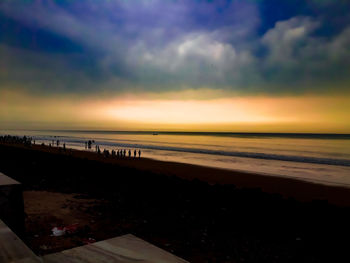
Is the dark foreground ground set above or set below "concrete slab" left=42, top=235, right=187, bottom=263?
below

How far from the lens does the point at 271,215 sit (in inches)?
240

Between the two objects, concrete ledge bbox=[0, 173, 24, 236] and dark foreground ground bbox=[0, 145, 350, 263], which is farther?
dark foreground ground bbox=[0, 145, 350, 263]

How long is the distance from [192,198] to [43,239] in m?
4.55

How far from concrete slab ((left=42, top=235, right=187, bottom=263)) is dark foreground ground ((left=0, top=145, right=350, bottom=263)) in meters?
3.54

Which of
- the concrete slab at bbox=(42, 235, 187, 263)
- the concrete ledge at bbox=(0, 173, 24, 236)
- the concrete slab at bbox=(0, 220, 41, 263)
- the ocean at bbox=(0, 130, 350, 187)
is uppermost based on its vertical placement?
the concrete slab at bbox=(42, 235, 187, 263)

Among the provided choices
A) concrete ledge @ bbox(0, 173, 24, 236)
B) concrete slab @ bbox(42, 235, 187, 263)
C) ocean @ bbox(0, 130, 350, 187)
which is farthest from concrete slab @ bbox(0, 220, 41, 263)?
ocean @ bbox(0, 130, 350, 187)

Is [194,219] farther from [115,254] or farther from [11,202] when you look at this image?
[115,254]

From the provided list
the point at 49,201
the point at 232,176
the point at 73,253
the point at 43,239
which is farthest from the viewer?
the point at 232,176

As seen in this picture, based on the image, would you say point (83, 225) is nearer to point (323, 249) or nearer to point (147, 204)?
point (147, 204)

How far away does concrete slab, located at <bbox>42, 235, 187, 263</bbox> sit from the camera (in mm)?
851

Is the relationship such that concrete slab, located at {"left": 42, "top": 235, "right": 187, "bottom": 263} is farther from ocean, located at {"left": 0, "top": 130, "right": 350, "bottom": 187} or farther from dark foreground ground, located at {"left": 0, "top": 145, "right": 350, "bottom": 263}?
ocean, located at {"left": 0, "top": 130, "right": 350, "bottom": 187}

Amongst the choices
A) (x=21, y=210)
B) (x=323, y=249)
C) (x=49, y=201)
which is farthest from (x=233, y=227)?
(x=49, y=201)

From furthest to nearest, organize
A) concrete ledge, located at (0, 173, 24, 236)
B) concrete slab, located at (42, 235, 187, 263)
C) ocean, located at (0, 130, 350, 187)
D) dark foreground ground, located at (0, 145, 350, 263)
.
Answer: ocean, located at (0, 130, 350, 187) < dark foreground ground, located at (0, 145, 350, 263) < concrete ledge, located at (0, 173, 24, 236) < concrete slab, located at (42, 235, 187, 263)

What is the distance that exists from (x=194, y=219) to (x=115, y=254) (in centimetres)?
539
